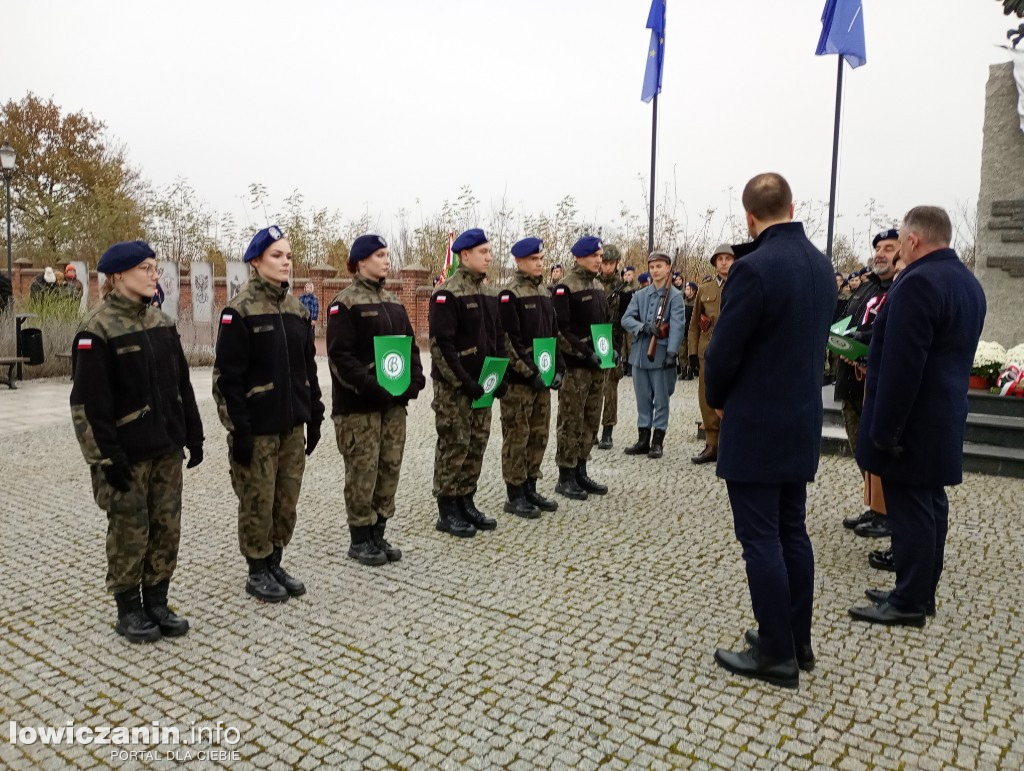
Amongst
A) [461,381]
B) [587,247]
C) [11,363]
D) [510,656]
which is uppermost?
[587,247]

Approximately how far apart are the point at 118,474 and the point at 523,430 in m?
3.18

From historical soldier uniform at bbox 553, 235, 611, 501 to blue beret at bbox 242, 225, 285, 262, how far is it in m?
3.09

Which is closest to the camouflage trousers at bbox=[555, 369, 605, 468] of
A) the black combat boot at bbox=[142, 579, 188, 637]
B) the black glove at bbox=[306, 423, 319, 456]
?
the black glove at bbox=[306, 423, 319, 456]

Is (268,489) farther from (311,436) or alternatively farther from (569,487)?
(569,487)

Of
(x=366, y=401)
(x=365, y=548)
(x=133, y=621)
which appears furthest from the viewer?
(x=365, y=548)

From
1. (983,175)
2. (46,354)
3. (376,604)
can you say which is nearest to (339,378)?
(376,604)

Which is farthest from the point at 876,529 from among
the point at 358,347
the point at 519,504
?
the point at 358,347

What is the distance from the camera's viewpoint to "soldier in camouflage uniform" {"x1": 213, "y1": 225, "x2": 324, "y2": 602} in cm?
439

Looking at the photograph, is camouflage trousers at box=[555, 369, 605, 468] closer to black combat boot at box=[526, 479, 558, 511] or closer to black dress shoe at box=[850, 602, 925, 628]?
black combat boot at box=[526, 479, 558, 511]

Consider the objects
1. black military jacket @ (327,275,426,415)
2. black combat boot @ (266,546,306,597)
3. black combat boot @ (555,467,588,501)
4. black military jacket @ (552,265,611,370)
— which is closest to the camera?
black combat boot @ (266,546,306,597)

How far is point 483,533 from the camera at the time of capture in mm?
5984

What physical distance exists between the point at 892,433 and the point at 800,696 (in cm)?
139

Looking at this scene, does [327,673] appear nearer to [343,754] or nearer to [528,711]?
[343,754]

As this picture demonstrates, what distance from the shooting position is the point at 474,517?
610 cm
